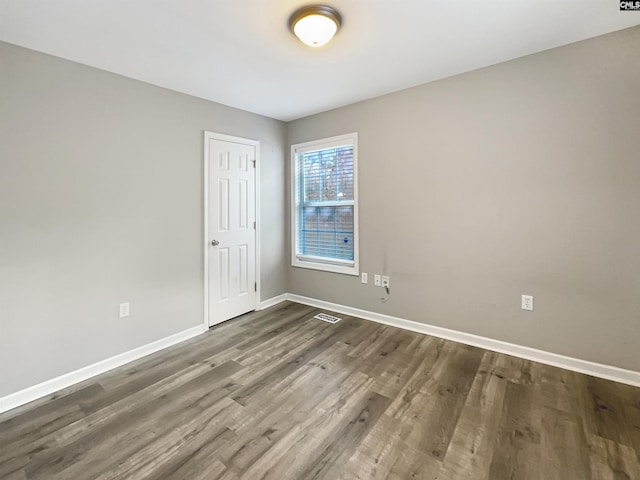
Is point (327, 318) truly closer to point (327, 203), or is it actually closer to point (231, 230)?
point (327, 203)

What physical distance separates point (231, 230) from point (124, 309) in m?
1.32

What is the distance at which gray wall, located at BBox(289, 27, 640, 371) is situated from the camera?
215 cm

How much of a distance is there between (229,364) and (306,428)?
102 cm

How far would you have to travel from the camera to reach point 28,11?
1.75 metres

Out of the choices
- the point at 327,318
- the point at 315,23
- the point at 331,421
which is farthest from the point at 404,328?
the point at 315,23

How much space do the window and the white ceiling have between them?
97cm

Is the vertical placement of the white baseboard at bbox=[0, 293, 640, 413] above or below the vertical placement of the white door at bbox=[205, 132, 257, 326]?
below

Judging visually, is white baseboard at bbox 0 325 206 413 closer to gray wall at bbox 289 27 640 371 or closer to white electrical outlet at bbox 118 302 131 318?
white electrical outlet at bbox 118 302 131 318

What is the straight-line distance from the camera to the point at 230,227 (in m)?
3.44

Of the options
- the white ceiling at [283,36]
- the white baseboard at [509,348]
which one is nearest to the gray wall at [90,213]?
the white ceiling at [283,36]

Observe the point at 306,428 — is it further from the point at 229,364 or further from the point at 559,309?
the point at 559,309

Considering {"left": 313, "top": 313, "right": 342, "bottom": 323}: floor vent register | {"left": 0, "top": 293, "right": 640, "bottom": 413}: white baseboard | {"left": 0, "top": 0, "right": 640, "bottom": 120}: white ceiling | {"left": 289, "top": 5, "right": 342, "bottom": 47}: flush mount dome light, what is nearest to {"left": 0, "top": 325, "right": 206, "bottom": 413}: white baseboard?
{"left": 0, "top": 293, "right": 640, "bottom": 413}: white baseboard

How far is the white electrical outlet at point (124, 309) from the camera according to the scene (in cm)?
258

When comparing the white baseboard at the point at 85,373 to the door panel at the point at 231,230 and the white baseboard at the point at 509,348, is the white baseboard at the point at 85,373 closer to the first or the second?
the door panel at the point at 231,230
